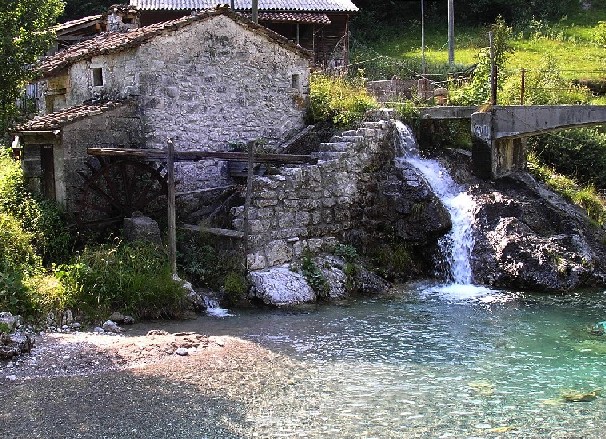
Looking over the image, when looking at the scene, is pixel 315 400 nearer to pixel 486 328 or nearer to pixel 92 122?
pixel 486 328

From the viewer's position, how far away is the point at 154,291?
12.4 metres

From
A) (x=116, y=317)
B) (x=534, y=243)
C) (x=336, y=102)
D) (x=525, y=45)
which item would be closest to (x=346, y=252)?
(x=534, y=243)

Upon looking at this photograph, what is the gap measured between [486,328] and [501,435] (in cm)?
431

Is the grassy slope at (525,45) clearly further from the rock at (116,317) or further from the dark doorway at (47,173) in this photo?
the rock at (116,317)

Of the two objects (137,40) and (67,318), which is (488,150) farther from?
(67,318)

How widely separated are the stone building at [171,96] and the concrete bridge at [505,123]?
388cm

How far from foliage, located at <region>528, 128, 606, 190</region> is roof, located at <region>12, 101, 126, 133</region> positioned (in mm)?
11378

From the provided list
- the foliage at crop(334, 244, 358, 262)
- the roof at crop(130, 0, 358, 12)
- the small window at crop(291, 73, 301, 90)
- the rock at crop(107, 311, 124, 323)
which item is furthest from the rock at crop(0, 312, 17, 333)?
the roof at crop(130, 0, 358, 12)

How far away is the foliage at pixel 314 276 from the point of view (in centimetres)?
1412

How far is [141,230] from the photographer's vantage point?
13.7 meters

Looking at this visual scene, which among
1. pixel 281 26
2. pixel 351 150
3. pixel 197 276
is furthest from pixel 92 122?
pixel 281 26

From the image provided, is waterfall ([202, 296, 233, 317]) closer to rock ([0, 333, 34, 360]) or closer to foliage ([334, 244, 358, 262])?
foliage ([334, 244, 358, 262])

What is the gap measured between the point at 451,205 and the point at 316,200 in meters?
3.08

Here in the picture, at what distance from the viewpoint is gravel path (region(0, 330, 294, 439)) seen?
7.95 m
